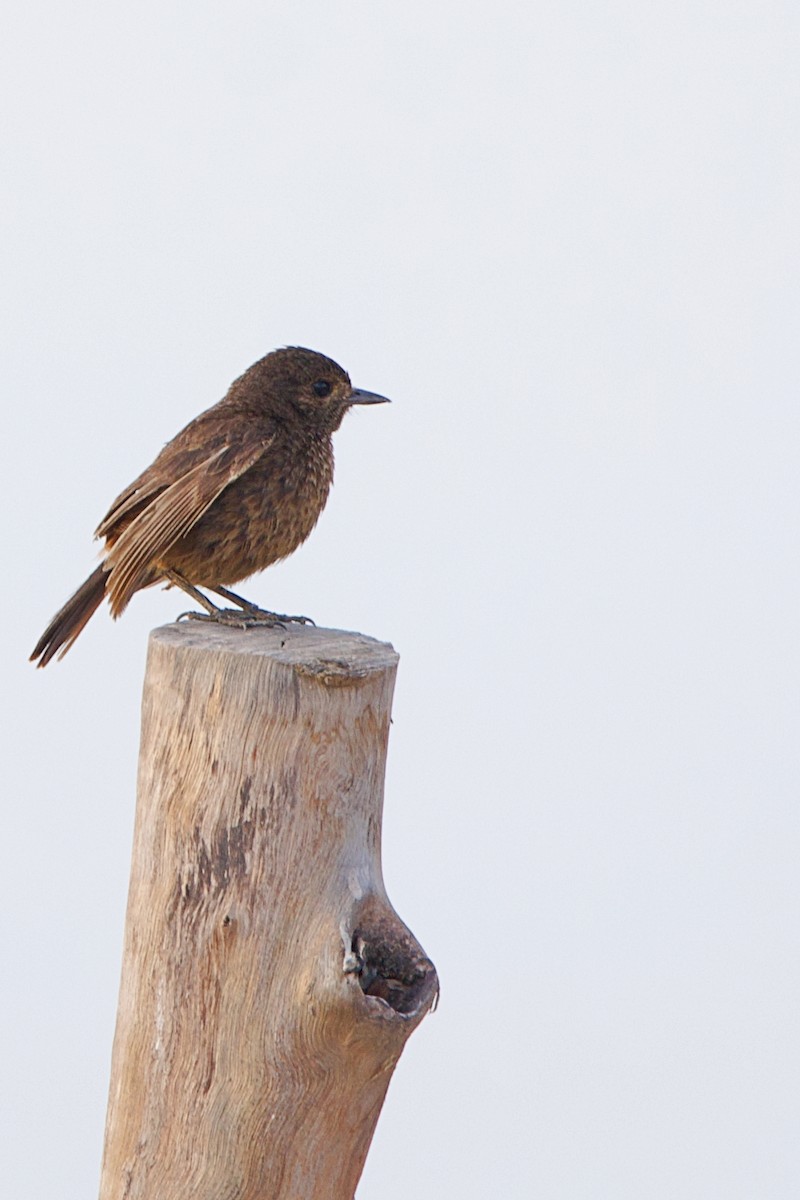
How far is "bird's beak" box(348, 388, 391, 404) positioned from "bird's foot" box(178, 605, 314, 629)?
696 millimetres

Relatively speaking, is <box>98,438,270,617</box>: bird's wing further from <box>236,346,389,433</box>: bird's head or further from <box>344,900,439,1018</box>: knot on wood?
<box>344,900,439,1018</box>: knot on wood

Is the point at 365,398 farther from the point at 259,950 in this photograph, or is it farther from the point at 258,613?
the point at 259,950

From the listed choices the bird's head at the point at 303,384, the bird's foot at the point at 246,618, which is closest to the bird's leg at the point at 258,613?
the bird's foot at the point at 246,618

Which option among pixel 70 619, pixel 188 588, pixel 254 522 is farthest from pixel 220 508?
pixel 70 619

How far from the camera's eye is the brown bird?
3713 millimetres

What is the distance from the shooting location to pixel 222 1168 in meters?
3.07

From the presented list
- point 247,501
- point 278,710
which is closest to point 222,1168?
point 278,710

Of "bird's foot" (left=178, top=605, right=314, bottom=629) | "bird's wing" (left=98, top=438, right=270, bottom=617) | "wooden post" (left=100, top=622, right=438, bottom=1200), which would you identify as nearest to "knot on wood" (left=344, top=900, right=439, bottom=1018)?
"wooden post" (left=100, top=622, right=438, bottom=1200)

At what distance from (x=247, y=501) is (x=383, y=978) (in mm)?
1277

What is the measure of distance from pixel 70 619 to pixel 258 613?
1.56 feet

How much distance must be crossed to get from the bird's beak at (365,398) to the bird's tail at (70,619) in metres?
0.84

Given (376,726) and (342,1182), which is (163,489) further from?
(342,1182)

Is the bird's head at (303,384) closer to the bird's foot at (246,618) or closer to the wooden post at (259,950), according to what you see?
the bird's foot at (246,618)

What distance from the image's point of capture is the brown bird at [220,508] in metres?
3.71
